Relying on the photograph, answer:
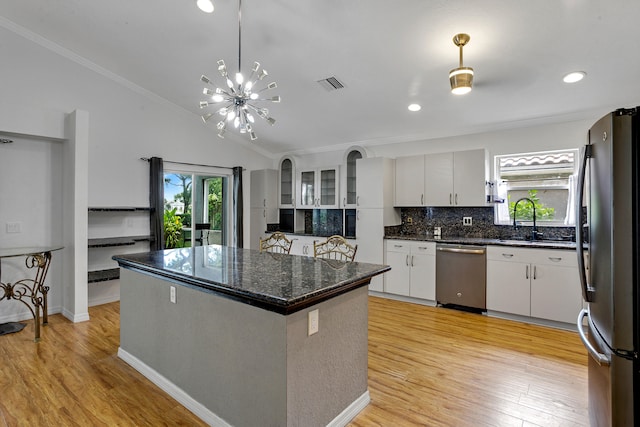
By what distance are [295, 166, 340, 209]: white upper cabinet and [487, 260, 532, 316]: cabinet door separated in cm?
257

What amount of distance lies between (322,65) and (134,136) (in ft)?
10.1

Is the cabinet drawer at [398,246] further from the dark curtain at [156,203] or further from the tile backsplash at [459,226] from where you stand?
the dark curtain at [156,203]

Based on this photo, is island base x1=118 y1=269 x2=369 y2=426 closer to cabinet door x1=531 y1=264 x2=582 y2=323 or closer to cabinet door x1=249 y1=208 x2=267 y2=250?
cabinet door x1=531 y1=264 x2=582 y2=323

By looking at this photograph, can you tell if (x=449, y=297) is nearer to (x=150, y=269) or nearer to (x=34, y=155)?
(x=150, y=269)

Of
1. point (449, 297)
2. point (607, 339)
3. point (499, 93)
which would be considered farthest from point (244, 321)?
point (499, 93)

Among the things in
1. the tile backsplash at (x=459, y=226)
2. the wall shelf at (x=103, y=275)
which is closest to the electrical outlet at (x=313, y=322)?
the tile backsplash at (x=459, y=226)

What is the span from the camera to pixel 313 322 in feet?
5.74

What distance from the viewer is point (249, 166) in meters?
6.34

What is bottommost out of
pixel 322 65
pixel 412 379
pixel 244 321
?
pixel 412 379

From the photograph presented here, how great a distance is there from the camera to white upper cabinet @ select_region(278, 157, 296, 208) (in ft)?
20.1

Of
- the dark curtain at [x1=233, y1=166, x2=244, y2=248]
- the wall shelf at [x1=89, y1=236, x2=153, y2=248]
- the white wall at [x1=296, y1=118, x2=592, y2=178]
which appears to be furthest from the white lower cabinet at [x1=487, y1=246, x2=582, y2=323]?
the wall shelf at [x1=89, y1=236, x2=153, y2=248]

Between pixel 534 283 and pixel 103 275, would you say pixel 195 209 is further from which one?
pixel 534 283

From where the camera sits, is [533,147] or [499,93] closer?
[499,93]

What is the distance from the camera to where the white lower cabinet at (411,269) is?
4336mm
